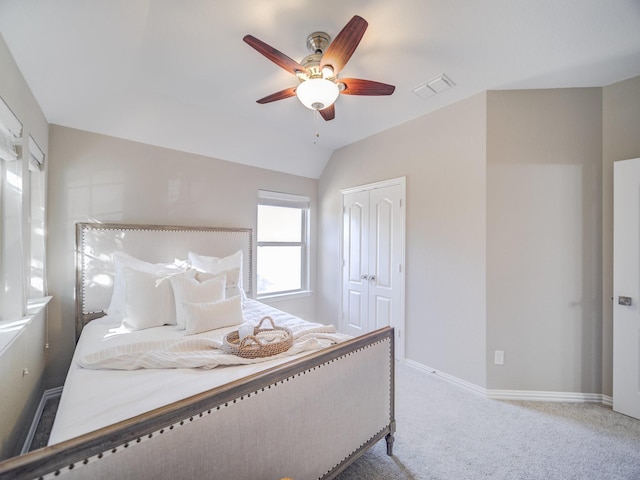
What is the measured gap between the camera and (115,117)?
255 cm

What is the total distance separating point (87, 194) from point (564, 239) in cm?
437

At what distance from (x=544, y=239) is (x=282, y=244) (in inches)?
120

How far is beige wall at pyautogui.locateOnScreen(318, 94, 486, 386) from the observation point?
2529 mm

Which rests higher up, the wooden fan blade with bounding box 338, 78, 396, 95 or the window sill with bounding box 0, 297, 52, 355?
the wooden fan blade with bounding box 338, 78, 396, 95

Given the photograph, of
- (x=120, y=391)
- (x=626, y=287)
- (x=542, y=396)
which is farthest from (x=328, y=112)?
(x=542, y=396)

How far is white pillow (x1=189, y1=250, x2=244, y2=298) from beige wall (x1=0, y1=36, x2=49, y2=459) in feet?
3.95

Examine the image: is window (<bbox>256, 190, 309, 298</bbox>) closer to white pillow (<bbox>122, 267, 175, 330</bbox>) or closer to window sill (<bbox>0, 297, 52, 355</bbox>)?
white pillow (<bbox>122, 267, 175, 330</bbox>)

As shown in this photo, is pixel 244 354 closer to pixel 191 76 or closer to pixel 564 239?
pixel 191 76

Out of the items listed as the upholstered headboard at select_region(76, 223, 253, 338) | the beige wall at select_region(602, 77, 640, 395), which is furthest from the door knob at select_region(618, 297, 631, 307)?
the upholstered headboard at select_region(76, 223, 253, 338)

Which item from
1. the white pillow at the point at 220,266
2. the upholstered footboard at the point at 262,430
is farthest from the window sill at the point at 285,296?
the upholstered footboard at the point at 262,430

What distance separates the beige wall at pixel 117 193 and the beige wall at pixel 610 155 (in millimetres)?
3614

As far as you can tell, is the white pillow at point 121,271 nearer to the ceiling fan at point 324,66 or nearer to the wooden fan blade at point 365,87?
the ceiling fan at point 324,66

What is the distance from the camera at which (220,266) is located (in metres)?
2.88

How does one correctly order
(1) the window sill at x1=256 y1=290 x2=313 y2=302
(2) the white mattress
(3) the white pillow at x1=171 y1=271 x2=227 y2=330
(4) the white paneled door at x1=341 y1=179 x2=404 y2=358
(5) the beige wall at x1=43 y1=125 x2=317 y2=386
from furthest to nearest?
1. (1) the window sill at x1=256 y1=290 x2=313 y2=302
2. (4) the white paneled door at x1=341 y1=179 x2=404 y2=358
3. (5) the beige wall at x1=43 y1=125 x2=317 y2=386
4. (3) the white pillow at x1=171 y1=271 x2=227 y2=330
5. (2) the white mattress
